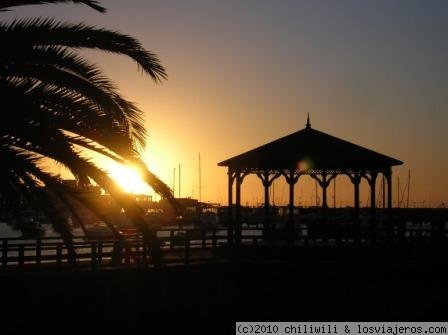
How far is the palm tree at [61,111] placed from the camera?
9.20 m

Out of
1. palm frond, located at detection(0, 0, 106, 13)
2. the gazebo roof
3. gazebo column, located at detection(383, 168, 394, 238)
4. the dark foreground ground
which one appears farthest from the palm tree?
gazebo column, located at detection(383, 168, 394, 238)

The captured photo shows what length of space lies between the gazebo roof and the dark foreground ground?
11.5ft

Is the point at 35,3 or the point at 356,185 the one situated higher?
the point at 35,3

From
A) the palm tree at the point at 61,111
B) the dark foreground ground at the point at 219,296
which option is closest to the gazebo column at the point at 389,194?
the dark foreground ground at the point at 219,296

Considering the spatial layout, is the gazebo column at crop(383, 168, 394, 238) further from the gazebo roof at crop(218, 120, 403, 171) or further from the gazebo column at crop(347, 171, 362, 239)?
the gazebo column at crop(347, 171, 362, 239)

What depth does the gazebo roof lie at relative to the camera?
72.0ft

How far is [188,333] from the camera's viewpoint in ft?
53.4

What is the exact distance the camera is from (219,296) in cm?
1862

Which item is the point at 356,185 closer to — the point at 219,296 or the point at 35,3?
the point at 219,296

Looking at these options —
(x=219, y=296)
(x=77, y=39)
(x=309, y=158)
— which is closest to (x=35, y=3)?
(x=77, y=39)

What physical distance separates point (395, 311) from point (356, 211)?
22.0 feet

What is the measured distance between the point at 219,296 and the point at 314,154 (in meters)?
6.08

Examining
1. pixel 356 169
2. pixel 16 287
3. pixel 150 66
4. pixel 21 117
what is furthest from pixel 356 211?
pixel 21 117

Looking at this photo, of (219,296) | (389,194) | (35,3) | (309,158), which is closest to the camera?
(35,3)
